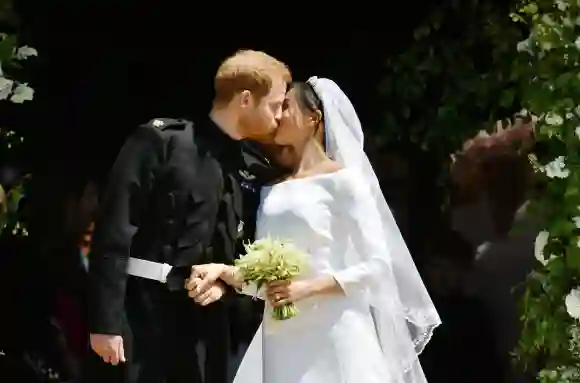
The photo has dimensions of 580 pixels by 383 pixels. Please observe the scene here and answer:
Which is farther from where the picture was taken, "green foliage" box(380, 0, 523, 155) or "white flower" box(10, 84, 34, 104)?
"green foliage" box(380, 0, 523, 155)

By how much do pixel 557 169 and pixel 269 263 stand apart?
1.23 m

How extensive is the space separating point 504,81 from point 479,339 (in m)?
1.13

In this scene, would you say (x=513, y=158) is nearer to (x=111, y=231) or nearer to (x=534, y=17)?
(x=534, y=17)

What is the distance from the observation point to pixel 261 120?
10.8 feet

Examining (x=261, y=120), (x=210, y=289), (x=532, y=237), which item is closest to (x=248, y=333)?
(x=210, y=289)

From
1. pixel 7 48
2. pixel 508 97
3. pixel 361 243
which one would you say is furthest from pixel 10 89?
pixel 508 97

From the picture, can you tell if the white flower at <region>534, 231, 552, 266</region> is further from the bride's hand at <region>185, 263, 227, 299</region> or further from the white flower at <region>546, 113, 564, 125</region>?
the bride's hand at <region>185, 263, 227, 299</region>

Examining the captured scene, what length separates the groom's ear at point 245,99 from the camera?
3.28m

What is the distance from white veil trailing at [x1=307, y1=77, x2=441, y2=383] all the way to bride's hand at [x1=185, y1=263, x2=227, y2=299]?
1.67 ft

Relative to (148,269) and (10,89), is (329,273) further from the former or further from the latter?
(10,89)

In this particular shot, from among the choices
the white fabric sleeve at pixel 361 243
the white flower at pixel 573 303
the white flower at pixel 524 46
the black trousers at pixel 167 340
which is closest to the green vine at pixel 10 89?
the black trousers at pixel 167 340

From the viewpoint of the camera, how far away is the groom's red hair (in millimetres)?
3283

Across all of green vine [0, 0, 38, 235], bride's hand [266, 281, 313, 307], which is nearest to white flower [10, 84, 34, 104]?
green vine [0, 0, 38, 235]

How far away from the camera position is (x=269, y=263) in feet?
9.72
